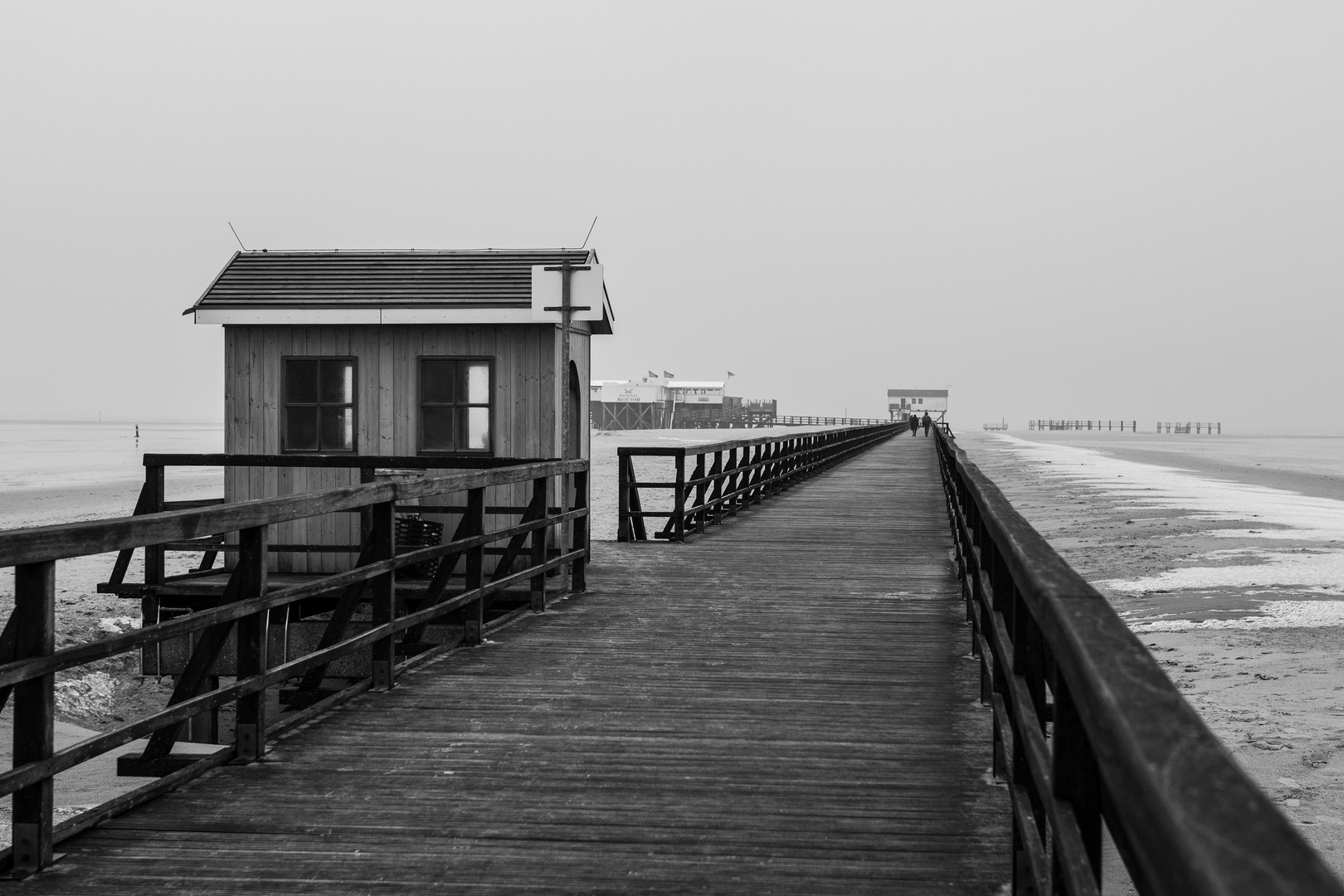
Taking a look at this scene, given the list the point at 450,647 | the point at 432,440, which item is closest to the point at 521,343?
the point at 432,440

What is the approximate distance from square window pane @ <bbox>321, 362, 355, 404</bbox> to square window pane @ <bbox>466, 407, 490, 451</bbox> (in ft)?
4.18

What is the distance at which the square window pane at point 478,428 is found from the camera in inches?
498

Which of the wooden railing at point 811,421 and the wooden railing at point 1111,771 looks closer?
the wooden railing at point 1111,771

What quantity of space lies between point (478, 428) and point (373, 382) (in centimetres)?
116

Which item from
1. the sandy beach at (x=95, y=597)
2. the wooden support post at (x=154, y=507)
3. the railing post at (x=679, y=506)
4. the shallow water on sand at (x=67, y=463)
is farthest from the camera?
the shallow water on sand at (x=67, y=463)

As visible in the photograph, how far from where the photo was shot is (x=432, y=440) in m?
12.7

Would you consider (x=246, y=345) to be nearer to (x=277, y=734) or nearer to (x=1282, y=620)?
(x=277, y=734)

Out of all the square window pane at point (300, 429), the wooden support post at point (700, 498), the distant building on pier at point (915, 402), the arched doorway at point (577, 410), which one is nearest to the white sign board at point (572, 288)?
the arched doorway at point (577, 410)

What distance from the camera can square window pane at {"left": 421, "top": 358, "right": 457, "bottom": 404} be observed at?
41.9ft

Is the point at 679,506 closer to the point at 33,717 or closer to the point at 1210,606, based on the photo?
the point at 1210,606

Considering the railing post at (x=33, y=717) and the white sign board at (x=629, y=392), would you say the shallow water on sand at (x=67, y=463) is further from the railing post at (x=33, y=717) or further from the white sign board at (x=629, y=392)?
the white sign board at (x=629, y=392)

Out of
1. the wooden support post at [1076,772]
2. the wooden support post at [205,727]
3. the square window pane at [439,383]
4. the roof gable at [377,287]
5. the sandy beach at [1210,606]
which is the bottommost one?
the wooden support post at [205,727]

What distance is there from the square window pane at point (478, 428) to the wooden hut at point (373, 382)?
0.01 metres

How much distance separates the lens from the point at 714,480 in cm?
1562
